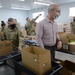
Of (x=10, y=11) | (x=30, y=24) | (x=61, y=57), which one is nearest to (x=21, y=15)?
(x=10, y=11)

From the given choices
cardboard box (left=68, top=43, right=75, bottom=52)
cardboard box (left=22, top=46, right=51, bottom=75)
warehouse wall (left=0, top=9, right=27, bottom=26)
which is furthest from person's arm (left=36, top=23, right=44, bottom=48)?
warehouse wall (left=0, top=9, right=27, bottom=26)

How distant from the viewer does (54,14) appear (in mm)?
1747

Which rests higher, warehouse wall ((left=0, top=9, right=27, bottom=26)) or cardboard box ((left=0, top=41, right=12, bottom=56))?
warehouse wall ((left=0, top=9, right=27, bottom=26))

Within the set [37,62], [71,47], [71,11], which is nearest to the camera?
[37,62]

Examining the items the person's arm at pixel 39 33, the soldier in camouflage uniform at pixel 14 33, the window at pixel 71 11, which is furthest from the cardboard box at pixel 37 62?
the window at pixel 71 11

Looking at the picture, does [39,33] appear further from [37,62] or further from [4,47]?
[37,62]

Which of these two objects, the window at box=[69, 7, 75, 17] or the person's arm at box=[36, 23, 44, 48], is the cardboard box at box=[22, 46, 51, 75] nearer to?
the person's arm at box=[36, 23, 44, 48]

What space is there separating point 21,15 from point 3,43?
1174 centimetres

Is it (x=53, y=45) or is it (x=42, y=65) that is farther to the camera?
(x=53, y=45)

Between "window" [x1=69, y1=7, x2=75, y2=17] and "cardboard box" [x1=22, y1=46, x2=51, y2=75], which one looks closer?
"cardboard box" [x1=22, y1=46, x2=51, y2=75]

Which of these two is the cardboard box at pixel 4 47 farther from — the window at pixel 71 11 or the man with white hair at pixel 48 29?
the window at pixel 71 11

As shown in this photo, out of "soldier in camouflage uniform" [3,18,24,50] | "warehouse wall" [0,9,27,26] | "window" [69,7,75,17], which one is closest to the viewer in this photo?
"soldier in camouflage uniform" [3,18,24,50]

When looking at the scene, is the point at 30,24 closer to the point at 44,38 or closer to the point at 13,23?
the point at 13,23

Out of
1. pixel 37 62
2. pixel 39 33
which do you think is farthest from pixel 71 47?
pixel 37 62
